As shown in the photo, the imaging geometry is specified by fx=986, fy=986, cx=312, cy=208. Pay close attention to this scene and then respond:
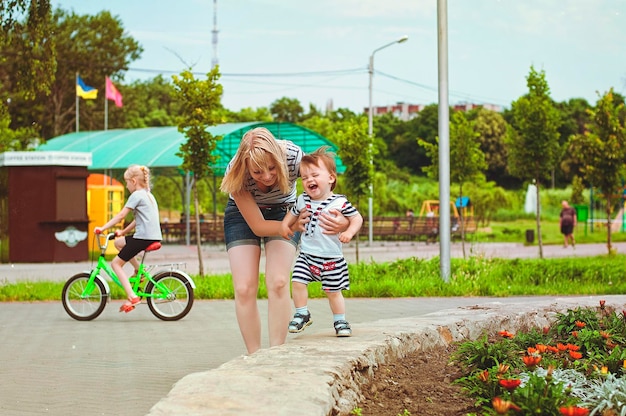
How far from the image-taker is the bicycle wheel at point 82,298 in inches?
432

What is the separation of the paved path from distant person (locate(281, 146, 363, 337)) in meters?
0.24

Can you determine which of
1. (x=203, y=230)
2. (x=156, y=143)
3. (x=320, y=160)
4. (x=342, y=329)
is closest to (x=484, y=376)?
(x=342, y=329)

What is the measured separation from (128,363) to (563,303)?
11.2 feet

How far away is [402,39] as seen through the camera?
37.3 meters

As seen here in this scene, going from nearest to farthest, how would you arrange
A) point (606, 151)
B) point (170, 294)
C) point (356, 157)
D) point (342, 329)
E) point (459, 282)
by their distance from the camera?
1. point (342, 329)
2. point (170, 294)
3. point (459, 282)
4. point (356, 157)
5. point (606, 151)

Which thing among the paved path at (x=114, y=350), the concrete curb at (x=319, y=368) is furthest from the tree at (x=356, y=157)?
the concrete curb at (x=319, y=368)

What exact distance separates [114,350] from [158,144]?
2794 cm

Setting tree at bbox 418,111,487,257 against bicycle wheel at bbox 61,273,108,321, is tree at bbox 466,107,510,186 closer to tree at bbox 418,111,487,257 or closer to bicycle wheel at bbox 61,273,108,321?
tree at bbox 418,111,487,257

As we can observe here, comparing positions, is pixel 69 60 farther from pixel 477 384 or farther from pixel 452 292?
pixel 477 384

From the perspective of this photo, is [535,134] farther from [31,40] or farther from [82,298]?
[82,298]

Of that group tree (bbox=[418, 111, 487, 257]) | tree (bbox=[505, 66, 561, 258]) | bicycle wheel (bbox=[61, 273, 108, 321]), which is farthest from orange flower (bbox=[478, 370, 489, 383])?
tree (bbox=[418, 111, 487, 257])

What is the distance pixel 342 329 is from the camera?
591 cm

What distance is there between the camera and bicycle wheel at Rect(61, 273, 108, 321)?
36.0 feet

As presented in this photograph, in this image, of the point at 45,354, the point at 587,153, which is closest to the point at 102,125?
the point at 587,153
